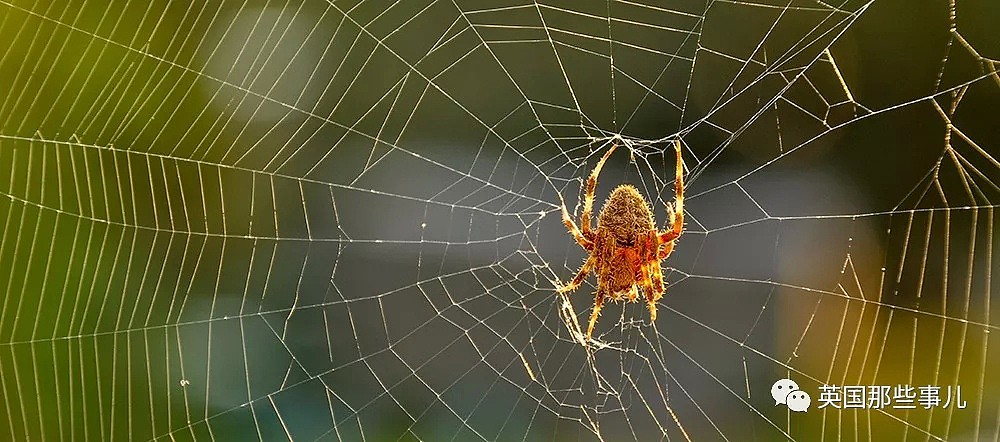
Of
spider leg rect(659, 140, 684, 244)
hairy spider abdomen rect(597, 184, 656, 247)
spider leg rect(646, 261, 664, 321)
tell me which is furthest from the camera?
spider leg rect(646, 261, 664, 321)

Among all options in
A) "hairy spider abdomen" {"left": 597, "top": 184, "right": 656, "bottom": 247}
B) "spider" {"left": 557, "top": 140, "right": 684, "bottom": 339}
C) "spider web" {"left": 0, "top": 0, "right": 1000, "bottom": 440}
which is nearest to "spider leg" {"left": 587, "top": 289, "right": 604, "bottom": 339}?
"spider" {"left": 557, "top": 140, "right": 684, "bottom": 339}

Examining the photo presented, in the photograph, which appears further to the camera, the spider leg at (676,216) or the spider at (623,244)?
the spider at (623,244)

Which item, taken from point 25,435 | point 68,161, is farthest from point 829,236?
point 25,435

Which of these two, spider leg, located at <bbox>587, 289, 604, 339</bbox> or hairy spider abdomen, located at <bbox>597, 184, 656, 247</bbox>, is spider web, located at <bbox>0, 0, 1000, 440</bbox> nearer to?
spider leg, located at <bbox>587, 289, 604, 339</bbox>

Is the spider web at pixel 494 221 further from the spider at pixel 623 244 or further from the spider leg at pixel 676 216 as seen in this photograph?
the spider leg at pixel 676 216

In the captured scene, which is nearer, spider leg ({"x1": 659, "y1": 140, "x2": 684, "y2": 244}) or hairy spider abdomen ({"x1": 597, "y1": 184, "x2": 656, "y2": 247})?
spider leg ({"x1": 659, "y1": 140, "x2": 684, "y2": 244})

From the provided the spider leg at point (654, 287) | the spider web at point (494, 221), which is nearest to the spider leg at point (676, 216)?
the spider leg at point (654, 287)

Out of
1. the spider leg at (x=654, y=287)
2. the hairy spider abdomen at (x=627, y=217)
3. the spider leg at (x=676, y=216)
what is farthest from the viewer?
the spider leg at (x=654, y=287)
